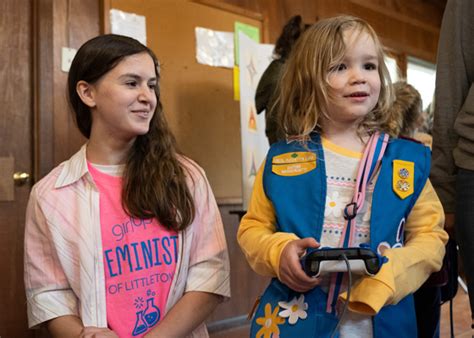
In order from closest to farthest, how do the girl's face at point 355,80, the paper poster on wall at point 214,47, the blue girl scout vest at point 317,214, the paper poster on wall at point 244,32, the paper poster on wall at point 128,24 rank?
the blue girl scout vest at point 317,214 < the girl's face at point 355,80 < the paper poster on wall at point 128,24 < the paper poster on wall at point 214,47 < the paper poster on wall at point 244,32

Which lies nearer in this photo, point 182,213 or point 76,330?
point 76,330

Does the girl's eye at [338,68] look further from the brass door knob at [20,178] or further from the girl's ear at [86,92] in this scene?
the brass door knob at [20,178]

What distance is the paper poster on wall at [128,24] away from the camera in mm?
2941

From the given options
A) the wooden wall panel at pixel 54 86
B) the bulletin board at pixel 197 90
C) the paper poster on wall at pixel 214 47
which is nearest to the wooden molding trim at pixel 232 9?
the bulletin board at pixel 197 90

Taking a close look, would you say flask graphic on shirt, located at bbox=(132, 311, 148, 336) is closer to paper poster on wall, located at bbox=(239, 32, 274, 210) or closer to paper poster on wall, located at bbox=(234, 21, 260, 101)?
paper poster on wall, located at bbox=(239, 32, 274, 210)

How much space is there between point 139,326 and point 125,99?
612 millimetres

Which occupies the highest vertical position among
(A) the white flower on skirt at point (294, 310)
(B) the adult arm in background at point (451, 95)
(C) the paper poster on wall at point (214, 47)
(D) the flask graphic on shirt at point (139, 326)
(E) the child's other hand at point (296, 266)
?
(C) the paper poster on wall at point (214, 47)

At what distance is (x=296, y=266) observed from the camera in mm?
1173

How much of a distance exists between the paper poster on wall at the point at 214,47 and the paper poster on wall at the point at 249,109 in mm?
184

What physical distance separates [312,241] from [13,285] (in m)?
1.76

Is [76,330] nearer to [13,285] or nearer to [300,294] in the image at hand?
[300,294]

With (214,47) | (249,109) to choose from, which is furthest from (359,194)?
(214,47)

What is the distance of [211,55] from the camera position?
3480mm

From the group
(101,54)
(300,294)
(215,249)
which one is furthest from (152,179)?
(300,294)
